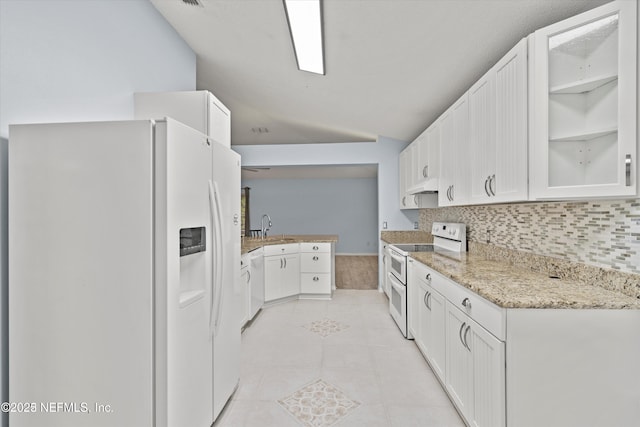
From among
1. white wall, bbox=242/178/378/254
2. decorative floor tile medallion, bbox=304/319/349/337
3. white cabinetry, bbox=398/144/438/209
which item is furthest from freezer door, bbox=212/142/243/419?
white wall, bbox=242/178/378/254

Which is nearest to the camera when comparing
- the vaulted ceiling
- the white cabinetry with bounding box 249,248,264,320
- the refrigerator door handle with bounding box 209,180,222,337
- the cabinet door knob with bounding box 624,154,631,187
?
the cabinet door knob with bounding box 624,154,631,187

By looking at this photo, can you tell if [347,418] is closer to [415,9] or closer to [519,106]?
[519,106]

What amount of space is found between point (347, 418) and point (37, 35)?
2556 mm

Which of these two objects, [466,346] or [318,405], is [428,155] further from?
[318,405]

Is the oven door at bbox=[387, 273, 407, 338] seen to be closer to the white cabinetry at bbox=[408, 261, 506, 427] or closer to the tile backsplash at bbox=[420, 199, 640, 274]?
the white cabinetry at bbox=[408, 261, 506, 427]

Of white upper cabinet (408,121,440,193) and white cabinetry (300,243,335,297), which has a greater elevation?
white upper cabinet (408,121,440,193)

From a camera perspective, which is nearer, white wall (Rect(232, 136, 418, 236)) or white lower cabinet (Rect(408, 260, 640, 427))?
white lower cabinet (Rect(408, 260, 640, 427))

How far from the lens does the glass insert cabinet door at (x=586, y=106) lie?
4.36 feet

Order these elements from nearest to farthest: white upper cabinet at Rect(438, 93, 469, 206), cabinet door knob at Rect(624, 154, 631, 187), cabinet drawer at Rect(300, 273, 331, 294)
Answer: cabinet door knob at Rect(624, 154, 631, 187)
white upper cabinet at Rect(438, 93, 469, 206)
cabinet drawer at Rect(300, 273, 331, 294)

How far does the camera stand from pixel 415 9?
6.29 ft

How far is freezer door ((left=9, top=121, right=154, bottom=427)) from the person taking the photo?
1335mm

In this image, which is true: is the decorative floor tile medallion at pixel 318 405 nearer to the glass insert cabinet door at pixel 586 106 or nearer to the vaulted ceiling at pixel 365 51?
the glass insert cabinet door at pixel 586 106

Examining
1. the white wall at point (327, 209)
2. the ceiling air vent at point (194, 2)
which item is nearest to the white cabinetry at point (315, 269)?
the ceiling air vent at point (194, 2)

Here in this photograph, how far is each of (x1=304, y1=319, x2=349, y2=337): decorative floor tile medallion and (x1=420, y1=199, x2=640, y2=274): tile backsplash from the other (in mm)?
1731
